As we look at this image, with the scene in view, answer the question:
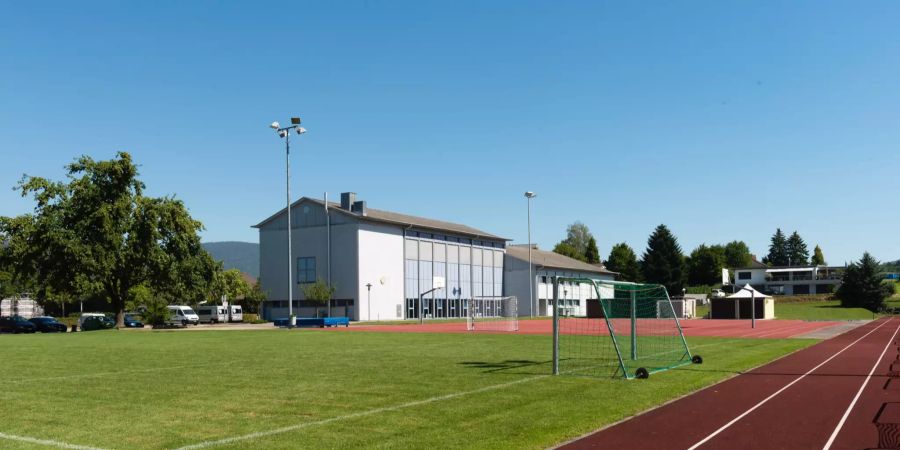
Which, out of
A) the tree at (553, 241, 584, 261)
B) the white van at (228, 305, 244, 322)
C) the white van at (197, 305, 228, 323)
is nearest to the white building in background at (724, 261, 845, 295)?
the tree at (553, 241, 584, 261)

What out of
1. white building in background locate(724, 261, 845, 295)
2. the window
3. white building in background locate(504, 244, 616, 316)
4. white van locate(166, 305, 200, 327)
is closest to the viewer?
white van locate(166, 305, 200, 327)

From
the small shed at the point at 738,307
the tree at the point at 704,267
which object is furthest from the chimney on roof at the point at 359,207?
the tree at the point at 704,267

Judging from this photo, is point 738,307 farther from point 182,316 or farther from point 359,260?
point 182,316

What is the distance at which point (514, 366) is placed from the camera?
19.2 meters

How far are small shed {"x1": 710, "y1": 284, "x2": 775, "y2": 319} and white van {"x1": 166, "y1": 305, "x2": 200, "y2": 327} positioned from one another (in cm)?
5084

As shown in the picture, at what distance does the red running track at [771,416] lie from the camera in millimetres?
9469

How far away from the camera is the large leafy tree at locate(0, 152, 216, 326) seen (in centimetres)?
5212

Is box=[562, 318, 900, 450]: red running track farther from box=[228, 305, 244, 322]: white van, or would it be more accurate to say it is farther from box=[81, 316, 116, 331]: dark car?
box=[228, 305, 244, 322]: white van

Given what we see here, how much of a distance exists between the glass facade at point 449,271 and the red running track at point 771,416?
58.1 meters

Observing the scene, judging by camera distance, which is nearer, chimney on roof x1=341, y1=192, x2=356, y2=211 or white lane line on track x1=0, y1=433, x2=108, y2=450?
white lane line on track x1=0, y1=433, x2=108, y2=450

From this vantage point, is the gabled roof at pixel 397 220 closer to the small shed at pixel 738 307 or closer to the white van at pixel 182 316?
the white van at pixel 182 316

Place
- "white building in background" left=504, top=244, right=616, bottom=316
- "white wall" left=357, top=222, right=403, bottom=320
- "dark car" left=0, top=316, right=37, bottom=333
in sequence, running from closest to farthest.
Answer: "dark car" left=0, top=316, right=37, bottom=333, "white wall" left=357, top=222, right=403, bottom=320, "white building in background" left=504, top=244, right=616, bottom=316

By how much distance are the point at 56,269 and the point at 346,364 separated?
136 ft

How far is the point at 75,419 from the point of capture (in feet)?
36.5
